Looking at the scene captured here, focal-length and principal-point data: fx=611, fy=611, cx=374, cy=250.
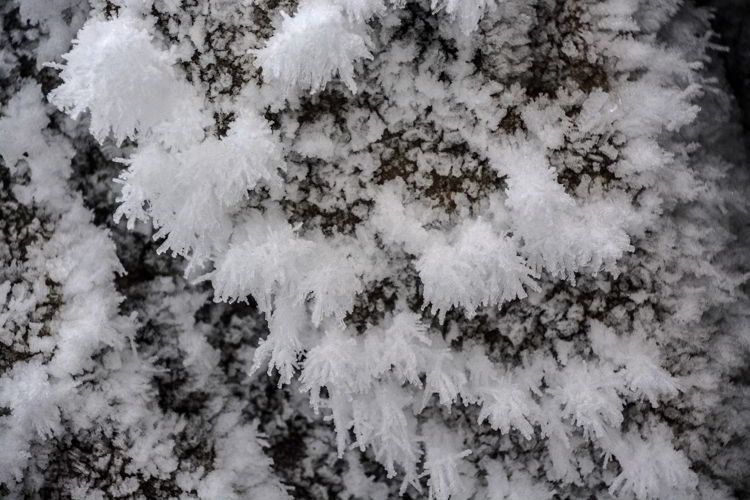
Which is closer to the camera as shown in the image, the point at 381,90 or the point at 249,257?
the point at 249,257

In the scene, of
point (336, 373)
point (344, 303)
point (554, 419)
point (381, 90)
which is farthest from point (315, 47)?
point (554, 419)

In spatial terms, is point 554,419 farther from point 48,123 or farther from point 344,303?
point 48,123

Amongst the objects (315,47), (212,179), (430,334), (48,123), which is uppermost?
(48,123)

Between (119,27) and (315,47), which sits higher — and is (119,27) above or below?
above

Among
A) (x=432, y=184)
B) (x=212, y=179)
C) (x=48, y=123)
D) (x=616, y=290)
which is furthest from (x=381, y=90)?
(x=48, y=123)

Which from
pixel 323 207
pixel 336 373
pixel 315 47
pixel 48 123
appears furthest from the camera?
pixel 48 123

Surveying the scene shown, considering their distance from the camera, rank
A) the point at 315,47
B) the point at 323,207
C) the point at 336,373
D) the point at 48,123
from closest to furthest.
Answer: the point at 315,47, the point at 336,373, the point at 323,207, the point at 48,123

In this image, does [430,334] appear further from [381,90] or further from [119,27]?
[119,27]
